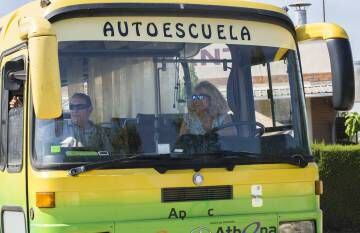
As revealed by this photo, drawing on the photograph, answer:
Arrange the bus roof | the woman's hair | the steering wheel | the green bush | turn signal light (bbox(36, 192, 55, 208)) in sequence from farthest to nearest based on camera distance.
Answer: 1. the green bush
2. the woman's hair
3. the steering wheel
4. the bus roof
5. turn signal light (bbox(36, 192, 55, 208))

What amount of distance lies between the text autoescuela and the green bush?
6.41m

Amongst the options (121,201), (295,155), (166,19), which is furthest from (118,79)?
(295,155)

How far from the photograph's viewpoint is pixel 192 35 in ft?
19.9

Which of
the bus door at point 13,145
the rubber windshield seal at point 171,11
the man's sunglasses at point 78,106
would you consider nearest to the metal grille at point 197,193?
the man's sunglasses at point 78,106

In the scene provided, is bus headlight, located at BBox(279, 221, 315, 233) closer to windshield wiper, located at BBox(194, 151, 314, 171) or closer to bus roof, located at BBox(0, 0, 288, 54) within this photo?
windshield wiper, located at BBox(194, 151, 314, 171)

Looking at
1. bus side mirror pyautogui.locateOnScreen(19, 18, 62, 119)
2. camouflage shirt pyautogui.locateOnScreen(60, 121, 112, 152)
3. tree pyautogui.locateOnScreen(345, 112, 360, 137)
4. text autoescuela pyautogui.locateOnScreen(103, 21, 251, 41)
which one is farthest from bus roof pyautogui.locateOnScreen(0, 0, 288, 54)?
tree pyautogui.locateOnScreen(345, 112, 360, 137)

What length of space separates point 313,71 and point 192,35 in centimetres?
1616

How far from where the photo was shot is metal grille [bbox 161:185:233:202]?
18.6 ft

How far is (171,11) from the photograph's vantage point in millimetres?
5992

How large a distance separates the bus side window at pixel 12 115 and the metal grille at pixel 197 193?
115 centimetres

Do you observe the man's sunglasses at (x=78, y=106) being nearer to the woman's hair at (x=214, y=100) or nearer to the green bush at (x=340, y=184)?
the woman's hair at (x=214, y=100)

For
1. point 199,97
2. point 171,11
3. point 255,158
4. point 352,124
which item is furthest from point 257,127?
point 352,124

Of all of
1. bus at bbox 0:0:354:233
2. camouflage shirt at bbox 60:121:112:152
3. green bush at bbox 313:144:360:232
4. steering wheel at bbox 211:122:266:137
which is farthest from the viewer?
green bush at bbox 313:144:360:232

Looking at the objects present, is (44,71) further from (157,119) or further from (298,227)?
(298,227)
